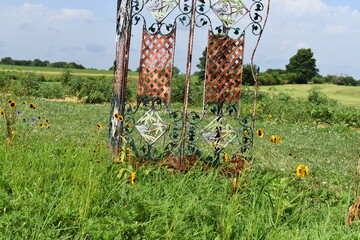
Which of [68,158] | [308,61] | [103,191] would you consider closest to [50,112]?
[68,158]

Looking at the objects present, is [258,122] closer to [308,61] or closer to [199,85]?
[199,85]

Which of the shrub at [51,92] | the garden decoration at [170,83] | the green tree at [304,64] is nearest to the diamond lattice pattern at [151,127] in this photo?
the garden decoration at [170,83]

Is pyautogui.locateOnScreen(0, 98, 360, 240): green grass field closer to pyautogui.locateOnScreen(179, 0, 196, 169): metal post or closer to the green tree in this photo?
pyautogui.locateOnScreen(179, 0, 196, 169): metal post

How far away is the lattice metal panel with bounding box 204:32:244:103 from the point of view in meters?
5.39

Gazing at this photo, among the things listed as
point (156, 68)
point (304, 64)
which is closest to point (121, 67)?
point (156, 68)

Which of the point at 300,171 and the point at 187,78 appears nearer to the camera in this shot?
the point at 300,171

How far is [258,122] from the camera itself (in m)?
12.3

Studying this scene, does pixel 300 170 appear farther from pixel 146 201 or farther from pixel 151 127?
pixel 151 127

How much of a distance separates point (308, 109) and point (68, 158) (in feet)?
35.6

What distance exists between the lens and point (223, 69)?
5.45m

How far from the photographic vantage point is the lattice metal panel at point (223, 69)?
539 cm

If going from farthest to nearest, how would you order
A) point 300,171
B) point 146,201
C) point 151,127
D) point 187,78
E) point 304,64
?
point 304,64 < point 151,127 < point 187,78 < point 146,201 < point 300,171

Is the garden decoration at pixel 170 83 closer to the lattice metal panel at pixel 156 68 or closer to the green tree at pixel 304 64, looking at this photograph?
the lattice metal panel at pixel 156 68

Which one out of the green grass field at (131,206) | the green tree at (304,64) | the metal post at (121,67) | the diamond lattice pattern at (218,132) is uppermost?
the green tree at (304,64)
